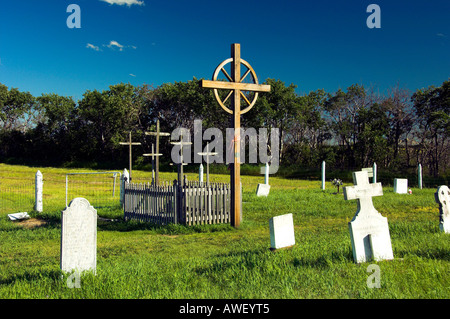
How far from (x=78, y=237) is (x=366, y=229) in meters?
4.38

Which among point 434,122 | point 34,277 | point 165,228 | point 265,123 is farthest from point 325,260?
point 265,123

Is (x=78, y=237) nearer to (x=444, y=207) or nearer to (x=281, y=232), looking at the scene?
(x=281, y=232)

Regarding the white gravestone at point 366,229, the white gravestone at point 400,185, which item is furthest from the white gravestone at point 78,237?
the white gravestone at point 400,185

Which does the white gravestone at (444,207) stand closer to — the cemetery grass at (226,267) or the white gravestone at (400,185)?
the cemetery grass at (226,267)

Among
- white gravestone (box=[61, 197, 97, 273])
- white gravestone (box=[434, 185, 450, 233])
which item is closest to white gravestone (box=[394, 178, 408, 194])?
white gravestone (box=[434, 185, 450, 233])

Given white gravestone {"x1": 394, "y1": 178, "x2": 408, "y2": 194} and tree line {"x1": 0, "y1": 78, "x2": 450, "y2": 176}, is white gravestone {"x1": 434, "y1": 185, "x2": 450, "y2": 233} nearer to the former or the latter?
white gravestone {"x1": 394, "y1": 178, "x2": 408, "y2": 194}

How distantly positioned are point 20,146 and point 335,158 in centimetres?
4865

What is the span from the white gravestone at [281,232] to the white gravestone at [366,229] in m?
1.30

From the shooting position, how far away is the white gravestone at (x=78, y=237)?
5773 millimetres

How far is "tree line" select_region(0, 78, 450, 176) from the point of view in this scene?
A: 111 feet

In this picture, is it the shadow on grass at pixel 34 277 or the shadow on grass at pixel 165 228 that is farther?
the shadow on grass at pixel 165 228

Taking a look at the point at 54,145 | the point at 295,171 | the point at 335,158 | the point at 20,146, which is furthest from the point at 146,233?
the point at 20,146

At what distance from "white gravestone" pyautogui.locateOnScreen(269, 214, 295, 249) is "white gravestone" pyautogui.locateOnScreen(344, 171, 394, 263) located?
1296mm
